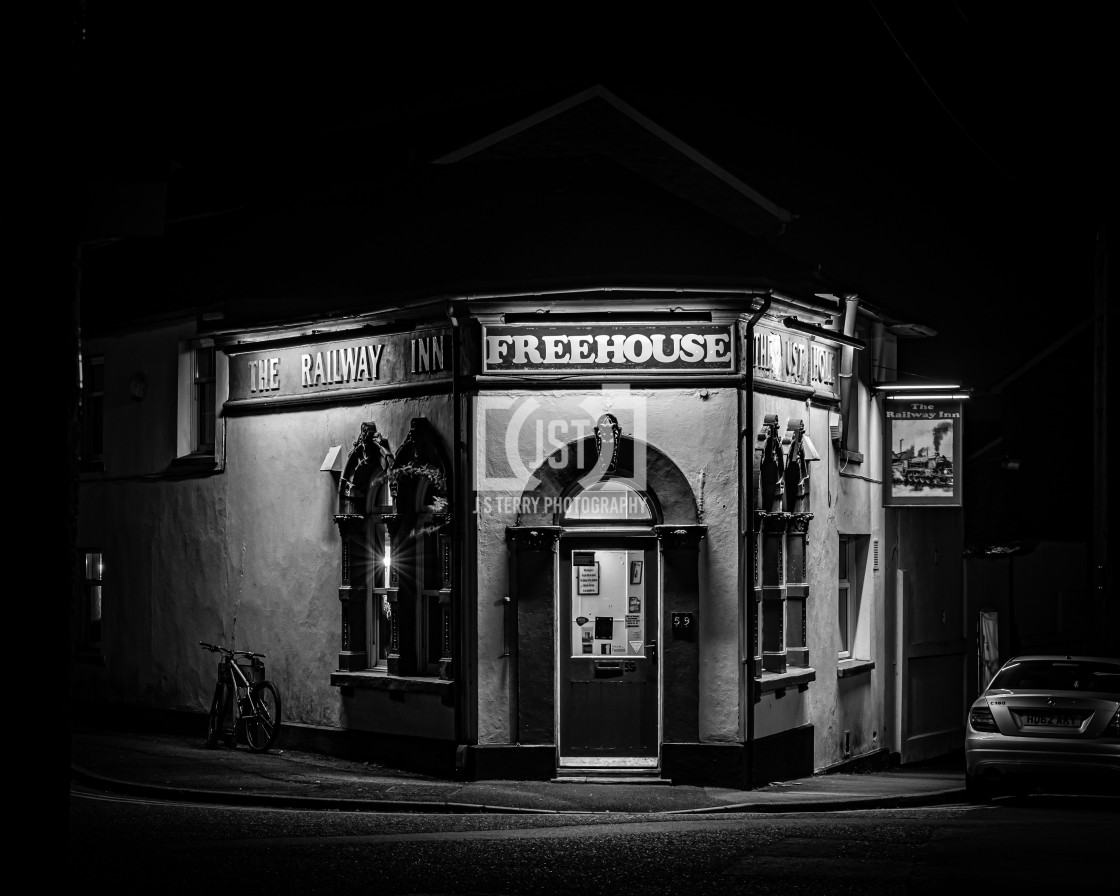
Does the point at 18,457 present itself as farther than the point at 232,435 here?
No

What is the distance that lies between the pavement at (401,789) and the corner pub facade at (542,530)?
0.36 metres

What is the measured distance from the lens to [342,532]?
1683 cm

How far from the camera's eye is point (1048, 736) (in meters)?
13.8

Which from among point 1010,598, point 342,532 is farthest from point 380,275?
point 1010,598

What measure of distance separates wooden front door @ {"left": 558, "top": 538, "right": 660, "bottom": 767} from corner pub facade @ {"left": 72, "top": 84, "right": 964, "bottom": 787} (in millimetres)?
29

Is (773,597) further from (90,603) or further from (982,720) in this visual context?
(90,603)

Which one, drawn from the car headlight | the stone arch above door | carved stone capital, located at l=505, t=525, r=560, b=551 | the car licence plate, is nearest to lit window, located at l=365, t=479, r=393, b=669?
carved stone capital, located at l=505, t=525, r=560, b=551

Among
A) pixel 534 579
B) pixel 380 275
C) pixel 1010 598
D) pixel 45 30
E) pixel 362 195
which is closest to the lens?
pixel 45 30

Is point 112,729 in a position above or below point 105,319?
below

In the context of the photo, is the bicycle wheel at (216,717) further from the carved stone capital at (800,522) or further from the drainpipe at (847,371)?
the drainpipe at (847,371)

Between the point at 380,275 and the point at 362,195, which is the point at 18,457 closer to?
the point at 380,275

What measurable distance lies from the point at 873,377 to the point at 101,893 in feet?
45.0

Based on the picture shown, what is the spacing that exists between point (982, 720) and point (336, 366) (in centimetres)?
808

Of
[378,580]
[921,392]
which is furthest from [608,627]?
[921,392]
